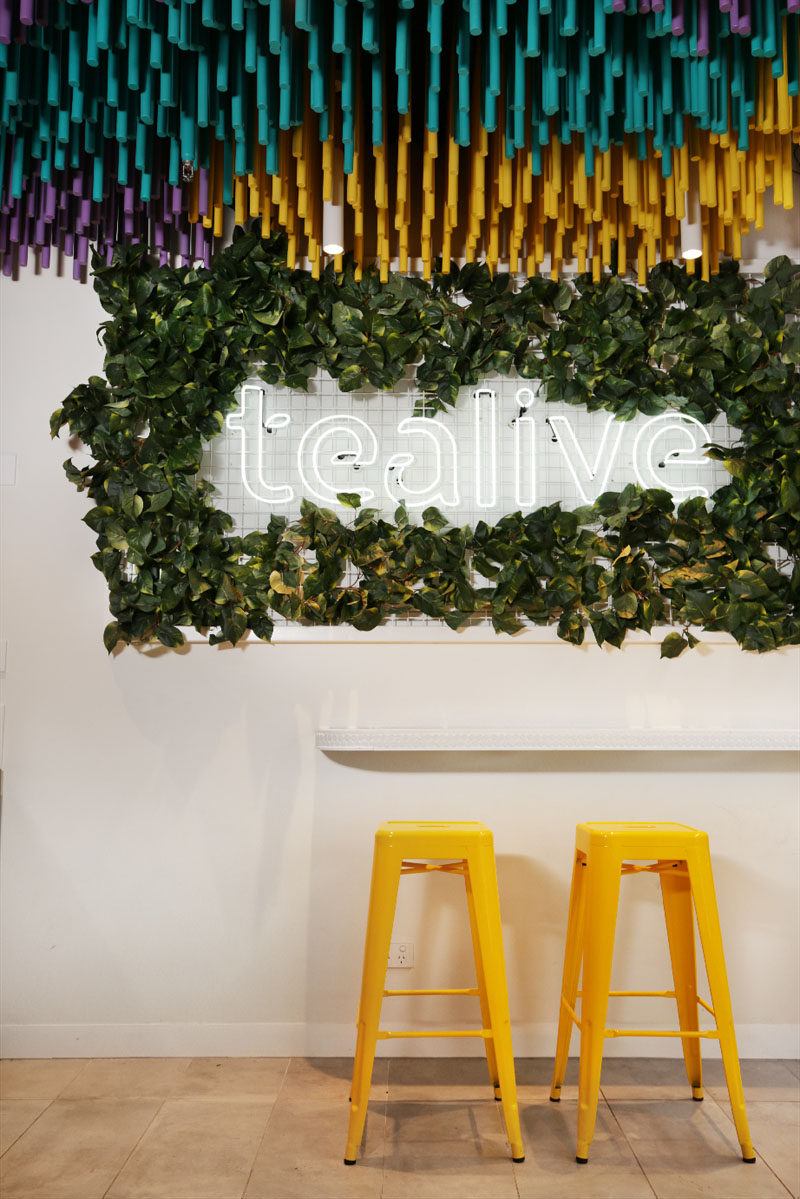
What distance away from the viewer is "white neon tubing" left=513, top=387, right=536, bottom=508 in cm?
312

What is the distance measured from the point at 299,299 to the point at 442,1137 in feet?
8.46

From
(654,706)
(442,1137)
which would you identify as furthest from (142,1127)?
(654,706)

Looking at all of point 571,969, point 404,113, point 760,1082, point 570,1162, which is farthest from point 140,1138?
point 404,113

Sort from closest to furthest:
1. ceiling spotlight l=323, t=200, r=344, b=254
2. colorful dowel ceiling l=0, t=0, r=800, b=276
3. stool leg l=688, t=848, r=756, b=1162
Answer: colorful dowel ceiling l=0, t=0, r=800, b=276
stool leg l=688, t=848, r=756, b=1162
ceiling spotlight l=323, t=200, r=344, b=254

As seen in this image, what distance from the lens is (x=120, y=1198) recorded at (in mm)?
2119

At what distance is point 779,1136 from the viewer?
2.43 metres

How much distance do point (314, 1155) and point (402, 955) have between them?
29.4 inches

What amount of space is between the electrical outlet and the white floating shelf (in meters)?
0.66

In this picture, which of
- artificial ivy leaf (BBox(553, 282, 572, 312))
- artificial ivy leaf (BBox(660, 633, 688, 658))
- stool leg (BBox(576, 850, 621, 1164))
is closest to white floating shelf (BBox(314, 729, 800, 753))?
artificial ivy leaf (BBox(660, 633, 688, 658))

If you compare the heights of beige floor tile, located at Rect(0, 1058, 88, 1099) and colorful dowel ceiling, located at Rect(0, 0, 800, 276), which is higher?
colorful dowel ceiling, located at Rect(0, 0, 800, 276)

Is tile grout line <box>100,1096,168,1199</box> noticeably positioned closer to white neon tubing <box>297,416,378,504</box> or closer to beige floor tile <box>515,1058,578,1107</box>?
beige floor tile <box>515,1058,578,1107</box>

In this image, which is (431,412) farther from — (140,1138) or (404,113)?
(140,1138)

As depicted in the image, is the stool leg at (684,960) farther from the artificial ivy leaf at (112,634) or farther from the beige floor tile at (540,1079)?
the artificial ivy leaf at (112,634)

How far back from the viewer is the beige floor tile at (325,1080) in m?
2.65
